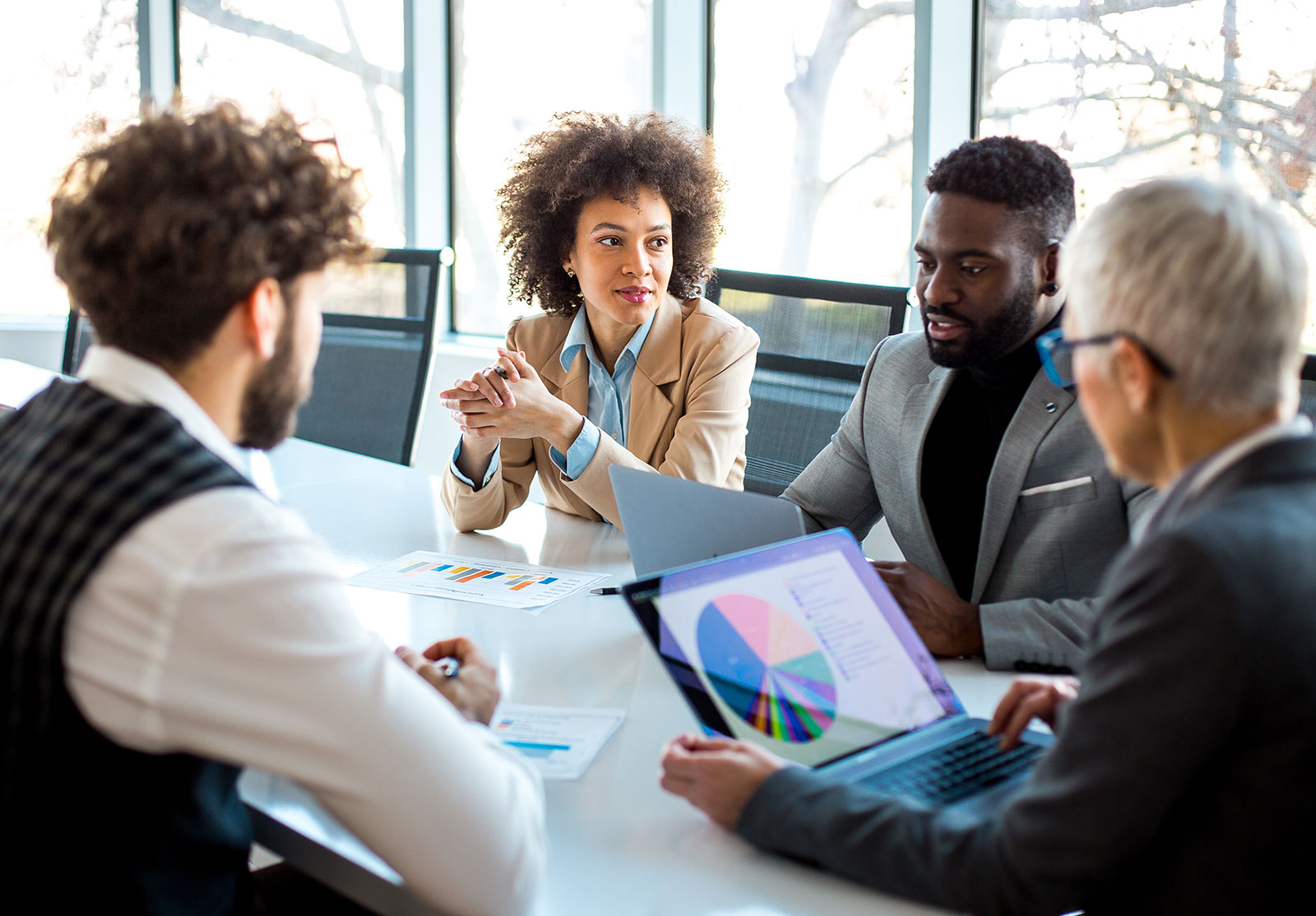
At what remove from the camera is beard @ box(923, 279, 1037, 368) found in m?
1.67

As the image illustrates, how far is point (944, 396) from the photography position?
1.79 metres

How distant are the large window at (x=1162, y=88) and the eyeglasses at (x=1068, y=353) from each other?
2.05 meters

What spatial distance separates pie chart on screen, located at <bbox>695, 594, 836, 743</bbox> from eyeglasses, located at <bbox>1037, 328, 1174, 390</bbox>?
36 centimetres

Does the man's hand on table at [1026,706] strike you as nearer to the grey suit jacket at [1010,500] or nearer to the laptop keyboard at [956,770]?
the laptop keyboard at [956,770]

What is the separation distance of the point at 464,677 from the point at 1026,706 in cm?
56

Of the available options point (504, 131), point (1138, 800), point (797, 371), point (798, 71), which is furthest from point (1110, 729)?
point (504, 131)

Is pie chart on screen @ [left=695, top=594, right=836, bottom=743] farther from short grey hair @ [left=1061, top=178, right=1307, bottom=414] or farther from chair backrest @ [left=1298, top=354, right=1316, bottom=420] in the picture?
chair backrest @ [left=1298, top=354, right=1316, bottom=420]

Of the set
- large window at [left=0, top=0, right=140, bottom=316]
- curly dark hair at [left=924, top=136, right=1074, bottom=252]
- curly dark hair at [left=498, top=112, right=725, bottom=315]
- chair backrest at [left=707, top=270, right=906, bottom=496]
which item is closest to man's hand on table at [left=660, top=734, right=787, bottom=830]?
curly dark hair at [left=924, top=136, right=1074, bottom=252]

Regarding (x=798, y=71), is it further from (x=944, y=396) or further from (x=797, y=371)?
(x=944, y=396)

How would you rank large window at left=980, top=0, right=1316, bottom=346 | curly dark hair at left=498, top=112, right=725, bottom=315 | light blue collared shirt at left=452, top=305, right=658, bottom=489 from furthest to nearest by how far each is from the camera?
large window at left=980, top=0, right=1316, bottom=346
curly dark hair at left=498, top=112, right=725, bottom=315
light blue collared shirt at left=452, top=305, right=658, bottom=489

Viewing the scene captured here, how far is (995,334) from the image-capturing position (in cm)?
168

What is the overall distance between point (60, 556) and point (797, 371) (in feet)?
5.51

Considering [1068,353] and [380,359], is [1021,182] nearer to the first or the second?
[1068,353]

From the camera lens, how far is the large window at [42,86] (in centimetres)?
493
